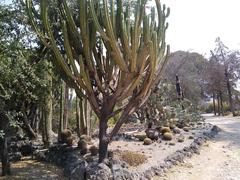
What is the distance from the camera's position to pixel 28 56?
287 inches

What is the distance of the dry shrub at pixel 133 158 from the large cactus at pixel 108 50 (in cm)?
81

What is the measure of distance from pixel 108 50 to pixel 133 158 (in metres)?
2.54

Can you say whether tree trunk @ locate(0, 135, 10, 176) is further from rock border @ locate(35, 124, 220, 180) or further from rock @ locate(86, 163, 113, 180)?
rock @ locate(86, 163, 113, 180)

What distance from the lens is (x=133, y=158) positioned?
751cm

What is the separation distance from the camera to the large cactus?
20.4 ft

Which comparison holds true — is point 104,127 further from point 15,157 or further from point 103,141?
point 15,157

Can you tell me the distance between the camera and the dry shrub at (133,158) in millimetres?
7322

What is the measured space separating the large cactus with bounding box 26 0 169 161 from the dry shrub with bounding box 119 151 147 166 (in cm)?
81

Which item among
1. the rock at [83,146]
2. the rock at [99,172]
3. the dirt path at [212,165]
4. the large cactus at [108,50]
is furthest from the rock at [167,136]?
the rock at [99,172]

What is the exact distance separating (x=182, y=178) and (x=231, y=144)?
14.2 ft

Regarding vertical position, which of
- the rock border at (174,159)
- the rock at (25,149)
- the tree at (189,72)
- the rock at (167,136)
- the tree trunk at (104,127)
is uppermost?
the tree at (189,72)

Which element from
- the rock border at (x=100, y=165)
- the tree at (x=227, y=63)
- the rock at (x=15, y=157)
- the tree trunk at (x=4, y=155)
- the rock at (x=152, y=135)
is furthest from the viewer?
the tree at (x=227, y=63)

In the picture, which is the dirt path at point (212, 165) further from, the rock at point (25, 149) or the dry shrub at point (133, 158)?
the rock at point (25, 149)

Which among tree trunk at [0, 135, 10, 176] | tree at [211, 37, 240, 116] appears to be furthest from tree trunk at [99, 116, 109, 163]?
tree at [211, 37, 240, 116]
